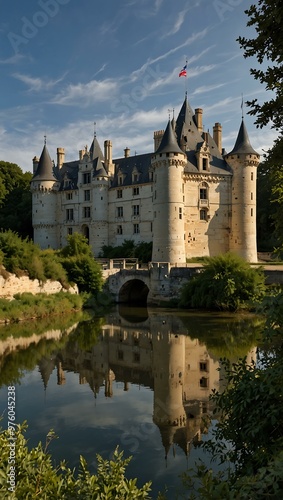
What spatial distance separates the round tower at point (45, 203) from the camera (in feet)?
147

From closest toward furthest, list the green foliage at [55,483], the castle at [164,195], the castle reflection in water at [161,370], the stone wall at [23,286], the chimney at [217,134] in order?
the green foliage at [55,483]
the castle reflection in water at [161,370]
the stone wall at [23,286]
the castle at [164,195]
the chimney at [217,134]

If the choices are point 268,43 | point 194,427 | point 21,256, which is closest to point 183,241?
point 21,256

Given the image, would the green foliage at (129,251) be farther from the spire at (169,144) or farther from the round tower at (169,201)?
the spire at (169,144)

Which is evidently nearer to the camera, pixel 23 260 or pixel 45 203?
pixel 23 260

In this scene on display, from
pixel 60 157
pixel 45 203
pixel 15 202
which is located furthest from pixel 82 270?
pixel 15 202

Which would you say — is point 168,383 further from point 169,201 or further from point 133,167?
point 133,167

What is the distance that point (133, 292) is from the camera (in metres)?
33.0

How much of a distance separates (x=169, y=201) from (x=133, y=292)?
7.75m

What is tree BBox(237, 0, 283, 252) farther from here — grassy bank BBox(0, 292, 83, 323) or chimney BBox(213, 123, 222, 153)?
chimney BBox(213, 123, 222, 153)

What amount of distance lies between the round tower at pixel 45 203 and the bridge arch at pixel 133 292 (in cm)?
1528

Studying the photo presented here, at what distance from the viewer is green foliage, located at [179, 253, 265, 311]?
23953 millimetres

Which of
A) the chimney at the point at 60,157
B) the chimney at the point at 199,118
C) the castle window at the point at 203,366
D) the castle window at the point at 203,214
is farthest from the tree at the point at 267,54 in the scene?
the chimney at the point at 60,157

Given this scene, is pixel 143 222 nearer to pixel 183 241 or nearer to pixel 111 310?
pixel 183 241

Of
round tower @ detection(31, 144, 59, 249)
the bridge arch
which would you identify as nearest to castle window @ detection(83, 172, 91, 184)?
round tower @ detection(31, 144, 59, 249)
